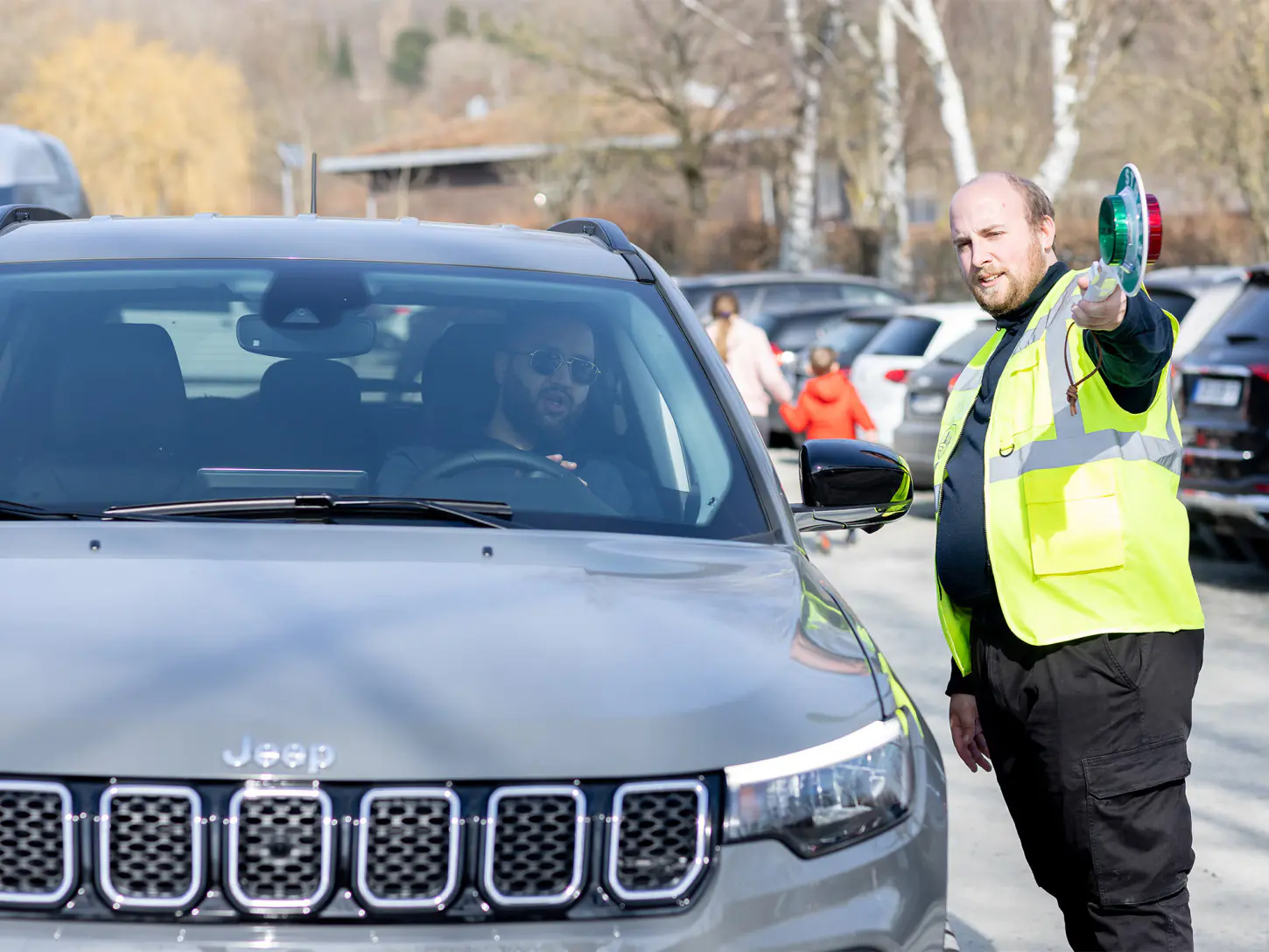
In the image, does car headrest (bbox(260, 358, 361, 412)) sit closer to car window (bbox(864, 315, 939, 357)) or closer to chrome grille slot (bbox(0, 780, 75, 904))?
chrome grille slot (bbox(0, 780, 75, 904))

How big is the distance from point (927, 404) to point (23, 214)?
Answer: 1056cm

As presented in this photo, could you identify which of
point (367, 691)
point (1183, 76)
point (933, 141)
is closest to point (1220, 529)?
point (367, 691)

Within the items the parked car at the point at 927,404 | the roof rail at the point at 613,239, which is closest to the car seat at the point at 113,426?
the roof rail at the point at 613,239

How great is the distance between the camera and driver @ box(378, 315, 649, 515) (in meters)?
3.54

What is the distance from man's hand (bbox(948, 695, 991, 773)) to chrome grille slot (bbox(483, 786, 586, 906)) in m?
1.52

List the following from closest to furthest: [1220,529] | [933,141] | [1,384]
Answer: [1,384] < [1220,529] < [933,141]

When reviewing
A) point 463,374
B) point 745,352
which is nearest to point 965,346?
point 745,352

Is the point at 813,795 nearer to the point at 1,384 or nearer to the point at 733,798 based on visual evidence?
the point at 733,798

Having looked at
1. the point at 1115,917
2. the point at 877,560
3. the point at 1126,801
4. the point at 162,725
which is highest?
the point at 162,725

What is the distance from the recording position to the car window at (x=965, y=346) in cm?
1430

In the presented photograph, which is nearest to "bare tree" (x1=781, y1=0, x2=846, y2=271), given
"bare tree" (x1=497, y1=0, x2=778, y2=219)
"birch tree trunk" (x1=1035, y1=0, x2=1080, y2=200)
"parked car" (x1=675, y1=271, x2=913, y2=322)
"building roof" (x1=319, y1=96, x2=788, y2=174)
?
"bare tree" (x1=497, y1=0, x2=778, y2=219)

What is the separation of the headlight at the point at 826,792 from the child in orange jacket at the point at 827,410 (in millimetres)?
9865

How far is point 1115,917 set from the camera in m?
3.48

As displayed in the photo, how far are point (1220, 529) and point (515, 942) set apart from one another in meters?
8.58
